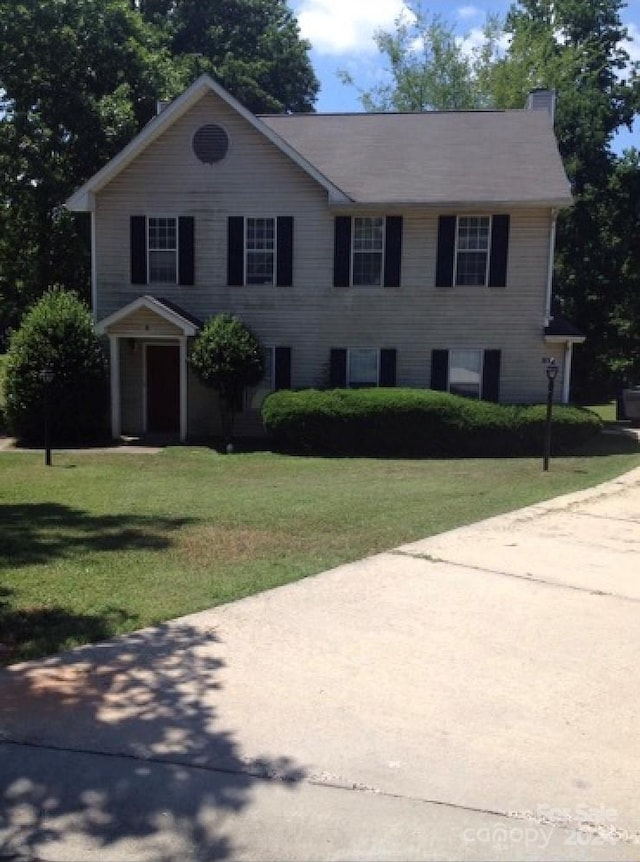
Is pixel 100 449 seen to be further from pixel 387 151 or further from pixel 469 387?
pixel 387 151

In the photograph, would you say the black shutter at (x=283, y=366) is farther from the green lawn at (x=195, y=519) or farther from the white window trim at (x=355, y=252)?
the green lawn at (x=195, y=519)

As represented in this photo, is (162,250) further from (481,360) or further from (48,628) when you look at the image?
(48,628)

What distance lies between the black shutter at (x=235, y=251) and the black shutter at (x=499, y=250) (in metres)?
5.69

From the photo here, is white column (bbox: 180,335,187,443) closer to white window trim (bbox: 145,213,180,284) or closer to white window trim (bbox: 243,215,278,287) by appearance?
white window trim (bbox: 145,213,180,284)

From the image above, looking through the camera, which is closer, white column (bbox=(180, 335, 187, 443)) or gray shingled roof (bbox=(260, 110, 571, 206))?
gray shingled roof (bbox=(260, 110, 571, 206))

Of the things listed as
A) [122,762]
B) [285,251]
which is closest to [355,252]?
[285,251]

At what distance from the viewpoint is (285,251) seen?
60.1 feet

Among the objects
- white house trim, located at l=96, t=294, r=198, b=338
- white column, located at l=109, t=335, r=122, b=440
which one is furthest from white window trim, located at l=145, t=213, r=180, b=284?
white column, located at l=109, t=335, r=122, b=440

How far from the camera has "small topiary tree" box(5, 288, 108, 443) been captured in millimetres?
17844

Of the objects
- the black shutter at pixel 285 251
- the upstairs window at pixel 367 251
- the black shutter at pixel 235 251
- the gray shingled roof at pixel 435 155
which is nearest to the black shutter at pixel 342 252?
the upstairs window at pixel 367 251

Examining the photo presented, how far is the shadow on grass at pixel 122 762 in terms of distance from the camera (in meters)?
3.04

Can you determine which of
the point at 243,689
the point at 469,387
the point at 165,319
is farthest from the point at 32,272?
the point at 243,689

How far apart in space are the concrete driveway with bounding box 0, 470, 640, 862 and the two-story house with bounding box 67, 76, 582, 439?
12637 mm

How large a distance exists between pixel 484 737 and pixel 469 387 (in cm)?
1505
